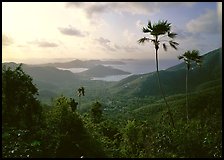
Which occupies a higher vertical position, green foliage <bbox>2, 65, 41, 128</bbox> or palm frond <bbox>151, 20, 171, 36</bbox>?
palm frond <bbox>151, 20, 171, 36</bbox>

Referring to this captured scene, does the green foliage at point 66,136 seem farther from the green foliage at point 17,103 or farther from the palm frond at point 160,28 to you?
the palm frond at point 160,28

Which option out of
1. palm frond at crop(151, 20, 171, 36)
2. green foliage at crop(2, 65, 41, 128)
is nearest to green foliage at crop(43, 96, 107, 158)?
green foliage at crop(2, 65, 41, 128)

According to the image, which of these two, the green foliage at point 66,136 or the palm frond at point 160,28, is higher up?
the palm frond at point 160,28

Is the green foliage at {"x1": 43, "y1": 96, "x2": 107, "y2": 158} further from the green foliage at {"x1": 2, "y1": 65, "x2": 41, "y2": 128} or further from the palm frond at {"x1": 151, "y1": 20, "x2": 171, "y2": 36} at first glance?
the palm frond at {"x1": 151, "y1": 20, "x2": 171, "y2": 36}

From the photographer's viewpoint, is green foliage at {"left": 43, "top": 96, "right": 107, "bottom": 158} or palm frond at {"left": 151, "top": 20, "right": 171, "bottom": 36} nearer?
green foliage at {"left": 43, "top": 96, "right": 107, "bottom": 158}

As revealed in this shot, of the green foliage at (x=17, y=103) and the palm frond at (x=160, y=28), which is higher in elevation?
the palm frond at (x=160, y=28)

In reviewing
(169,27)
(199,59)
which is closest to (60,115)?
(169,27)

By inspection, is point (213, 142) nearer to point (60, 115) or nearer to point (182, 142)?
point (182, 142)

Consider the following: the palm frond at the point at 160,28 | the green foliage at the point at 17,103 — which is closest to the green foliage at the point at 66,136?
the green foliage at the point at 17,103

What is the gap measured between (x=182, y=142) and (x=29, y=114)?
20.9 feet

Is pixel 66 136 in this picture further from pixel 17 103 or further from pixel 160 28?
pixel 160 28

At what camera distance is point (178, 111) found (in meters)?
96.3

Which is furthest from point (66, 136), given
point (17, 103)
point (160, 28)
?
point (160, 28)

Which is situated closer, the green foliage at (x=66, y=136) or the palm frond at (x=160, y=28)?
the green foliage at (x=66, y=136)
